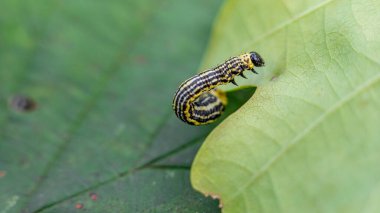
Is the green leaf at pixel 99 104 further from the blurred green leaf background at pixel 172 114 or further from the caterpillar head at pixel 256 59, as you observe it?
the caterpillar head at pixel 256 59

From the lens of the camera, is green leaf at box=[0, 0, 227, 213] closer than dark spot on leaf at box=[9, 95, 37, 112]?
Yes

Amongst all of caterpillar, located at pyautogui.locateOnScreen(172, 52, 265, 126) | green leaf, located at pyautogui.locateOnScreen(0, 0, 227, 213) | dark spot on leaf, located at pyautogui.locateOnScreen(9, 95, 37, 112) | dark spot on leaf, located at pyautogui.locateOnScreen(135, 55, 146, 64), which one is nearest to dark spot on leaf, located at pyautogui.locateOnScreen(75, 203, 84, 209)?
green leaf, located at pyautogui.locateOnScreen(0, 0, 227, 213)

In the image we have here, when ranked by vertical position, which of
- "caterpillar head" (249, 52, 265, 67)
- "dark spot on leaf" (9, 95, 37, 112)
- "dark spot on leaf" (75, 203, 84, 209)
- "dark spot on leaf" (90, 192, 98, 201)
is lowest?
"dark spot on leaf" (9, 95, 37, 112)

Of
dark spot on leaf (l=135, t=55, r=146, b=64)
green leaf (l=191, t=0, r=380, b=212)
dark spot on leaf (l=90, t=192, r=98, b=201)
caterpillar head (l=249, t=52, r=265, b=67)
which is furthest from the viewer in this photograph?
dark spot on leaf (l=135, t=55, r=146, b=64)

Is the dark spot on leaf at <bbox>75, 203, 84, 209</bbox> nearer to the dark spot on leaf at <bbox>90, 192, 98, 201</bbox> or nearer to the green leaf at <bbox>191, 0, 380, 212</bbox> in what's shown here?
the dark spot on leaf at <bbox>90, 192, 98, 201</bbox>

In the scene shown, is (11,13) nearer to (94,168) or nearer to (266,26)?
(94,168)

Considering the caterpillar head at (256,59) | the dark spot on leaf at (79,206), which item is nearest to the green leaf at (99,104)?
the dark spot on leaf at (79,206)
